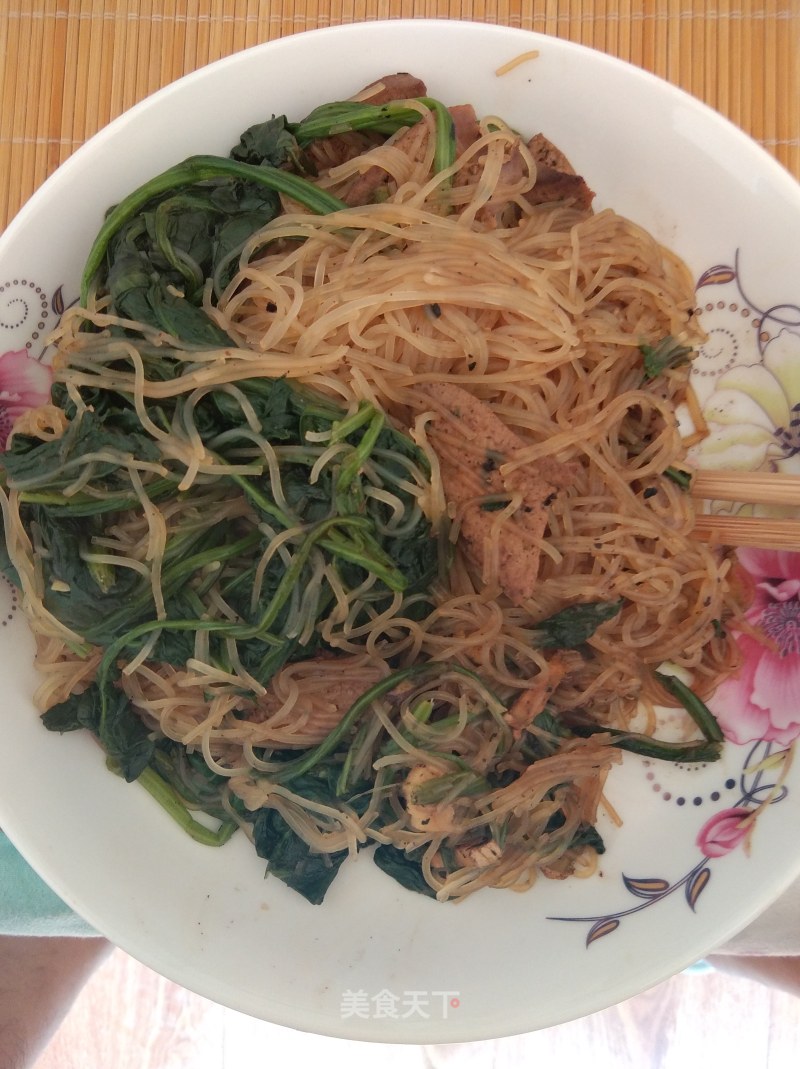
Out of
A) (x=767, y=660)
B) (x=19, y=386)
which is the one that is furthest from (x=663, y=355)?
(x=19, y=386)

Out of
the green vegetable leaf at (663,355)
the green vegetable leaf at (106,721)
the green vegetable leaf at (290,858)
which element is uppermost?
the green vegetable leaf at (663,355)

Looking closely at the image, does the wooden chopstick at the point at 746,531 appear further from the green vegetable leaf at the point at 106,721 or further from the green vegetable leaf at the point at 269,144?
the green vegetable leaf at the point at 106,721

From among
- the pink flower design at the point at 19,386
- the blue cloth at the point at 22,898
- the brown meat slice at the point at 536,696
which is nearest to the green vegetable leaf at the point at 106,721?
the pink flower design at the point at 19,386

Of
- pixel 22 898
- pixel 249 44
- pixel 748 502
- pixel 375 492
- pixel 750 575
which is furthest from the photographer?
pixel 22 898

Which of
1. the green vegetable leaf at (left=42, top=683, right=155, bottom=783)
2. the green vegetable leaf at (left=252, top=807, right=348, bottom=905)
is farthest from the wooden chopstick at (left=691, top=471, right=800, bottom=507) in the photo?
the green vegetable leaf at (left=42, top=683, right=155, bottom=783)

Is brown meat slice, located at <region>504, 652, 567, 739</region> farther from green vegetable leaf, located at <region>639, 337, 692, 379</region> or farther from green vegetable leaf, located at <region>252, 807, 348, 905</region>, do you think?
green vegetable leaf, located at <region>639, 337, 692, 379</region>

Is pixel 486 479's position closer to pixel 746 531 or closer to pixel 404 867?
pixel 746 531

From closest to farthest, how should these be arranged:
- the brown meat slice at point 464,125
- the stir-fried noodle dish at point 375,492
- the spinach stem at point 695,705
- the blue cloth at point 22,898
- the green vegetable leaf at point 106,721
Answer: the stir-fried noodle dish at point 375,492, the brown meat slice at point 464,125, the green vegetable leaf at point 106,721, the spinach stem at point 695,705, the blue cloth at point 22,898
